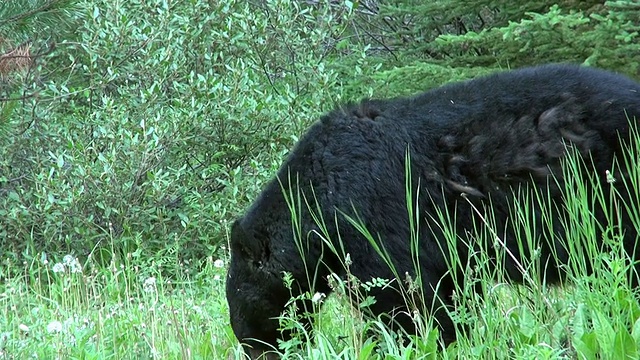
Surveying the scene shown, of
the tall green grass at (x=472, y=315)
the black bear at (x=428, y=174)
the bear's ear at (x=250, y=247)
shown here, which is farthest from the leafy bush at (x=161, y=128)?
the black bear at (x=428, y=174)

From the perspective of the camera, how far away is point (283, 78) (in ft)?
29.5

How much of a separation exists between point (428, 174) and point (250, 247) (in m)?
0.89

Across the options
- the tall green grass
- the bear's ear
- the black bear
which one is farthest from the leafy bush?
the black bear

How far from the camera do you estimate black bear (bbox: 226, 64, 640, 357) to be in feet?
12.8

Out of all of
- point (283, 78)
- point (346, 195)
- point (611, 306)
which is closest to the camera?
point (611, 306)

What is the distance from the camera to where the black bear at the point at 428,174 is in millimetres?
3900

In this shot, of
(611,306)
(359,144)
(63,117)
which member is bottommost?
(63,117)

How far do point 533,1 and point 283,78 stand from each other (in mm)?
2483

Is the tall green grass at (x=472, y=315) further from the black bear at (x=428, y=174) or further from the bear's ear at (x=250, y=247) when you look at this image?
the bear's ear at (x=250, y=247)

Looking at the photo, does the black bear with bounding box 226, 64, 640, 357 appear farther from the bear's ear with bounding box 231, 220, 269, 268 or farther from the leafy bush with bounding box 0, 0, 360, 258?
the leafy bush with bounding box 0, 0, 360, 258

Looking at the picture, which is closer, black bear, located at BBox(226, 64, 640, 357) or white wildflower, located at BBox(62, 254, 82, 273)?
black bear, located at BBox(226, 64, 640, 357)

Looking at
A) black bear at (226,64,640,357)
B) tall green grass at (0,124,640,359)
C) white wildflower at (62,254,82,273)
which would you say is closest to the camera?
tall green grass at (0,124,640,359)

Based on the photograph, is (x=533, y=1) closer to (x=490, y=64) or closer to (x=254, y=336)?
(x=490, y=64)

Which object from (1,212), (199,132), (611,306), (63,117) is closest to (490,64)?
(199,132)
